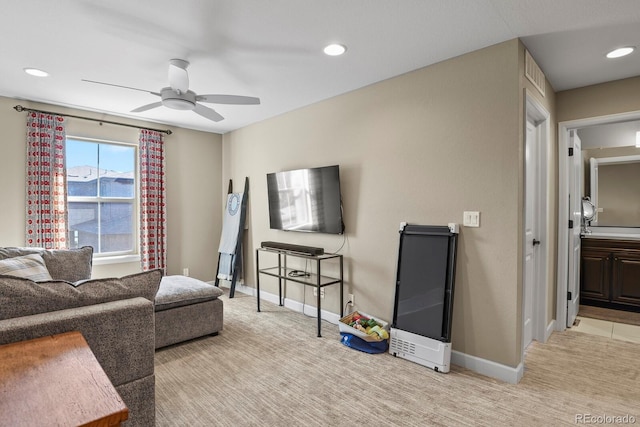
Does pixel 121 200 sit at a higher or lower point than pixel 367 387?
higher

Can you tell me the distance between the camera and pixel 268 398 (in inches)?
89.5

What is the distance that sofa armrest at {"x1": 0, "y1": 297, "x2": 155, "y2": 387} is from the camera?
1.43 meters

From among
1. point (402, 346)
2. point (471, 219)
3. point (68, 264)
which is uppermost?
point (471, 219)

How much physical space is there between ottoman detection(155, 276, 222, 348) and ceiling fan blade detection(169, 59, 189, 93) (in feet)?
6.03

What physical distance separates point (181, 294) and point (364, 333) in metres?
1.75

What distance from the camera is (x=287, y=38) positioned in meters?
2.44

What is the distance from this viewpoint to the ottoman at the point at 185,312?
303 cm

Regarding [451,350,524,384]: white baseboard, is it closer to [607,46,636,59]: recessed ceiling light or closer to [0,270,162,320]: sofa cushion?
[0,270,162,320]: sofa cushion

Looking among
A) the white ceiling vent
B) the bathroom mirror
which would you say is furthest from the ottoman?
the bathroom mirror

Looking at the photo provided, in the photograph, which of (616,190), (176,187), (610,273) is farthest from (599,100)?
(176,187)

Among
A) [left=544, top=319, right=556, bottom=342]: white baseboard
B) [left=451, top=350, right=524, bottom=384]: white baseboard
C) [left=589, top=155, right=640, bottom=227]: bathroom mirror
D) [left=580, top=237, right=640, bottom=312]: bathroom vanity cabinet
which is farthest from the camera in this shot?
[left=589, top=155, right=640, bottom=227]: bathroom mirror

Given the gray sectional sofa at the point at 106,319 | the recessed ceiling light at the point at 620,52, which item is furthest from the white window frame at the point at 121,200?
the recessed ceiling light at the point at 620,52

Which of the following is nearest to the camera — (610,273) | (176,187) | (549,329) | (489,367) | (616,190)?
(489,367)

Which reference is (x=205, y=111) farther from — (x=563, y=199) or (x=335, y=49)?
(x=563, y=199)
